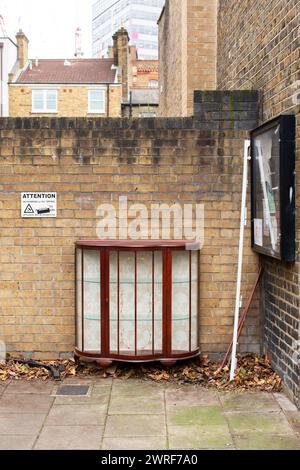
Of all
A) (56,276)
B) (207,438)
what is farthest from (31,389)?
(207,438)

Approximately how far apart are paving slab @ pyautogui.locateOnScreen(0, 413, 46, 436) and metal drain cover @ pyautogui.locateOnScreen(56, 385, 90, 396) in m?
0.70

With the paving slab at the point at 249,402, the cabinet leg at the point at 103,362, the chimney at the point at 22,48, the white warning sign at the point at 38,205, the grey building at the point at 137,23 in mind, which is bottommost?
the paving slab at the point at 249,402

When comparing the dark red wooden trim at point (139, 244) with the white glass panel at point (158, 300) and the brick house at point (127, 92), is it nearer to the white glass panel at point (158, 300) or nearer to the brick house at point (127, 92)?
the white glass panel at point (158, 300)

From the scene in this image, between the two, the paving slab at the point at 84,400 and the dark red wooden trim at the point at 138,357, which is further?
the dark red wooden trim at the point at 138,357

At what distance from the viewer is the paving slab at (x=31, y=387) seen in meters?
6.50

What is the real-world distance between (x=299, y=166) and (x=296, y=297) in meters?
1.32

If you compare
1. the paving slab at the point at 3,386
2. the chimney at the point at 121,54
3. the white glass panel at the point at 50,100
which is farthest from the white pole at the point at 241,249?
the chimney at the point at 121,54

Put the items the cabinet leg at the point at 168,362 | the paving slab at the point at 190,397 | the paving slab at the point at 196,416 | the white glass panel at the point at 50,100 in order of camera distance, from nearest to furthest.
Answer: the paving slab at the point at 196,416, the paving slab at the point at 190,397, the cabinet leg at the point at 168,362, the white glass panel at the point at 50,100

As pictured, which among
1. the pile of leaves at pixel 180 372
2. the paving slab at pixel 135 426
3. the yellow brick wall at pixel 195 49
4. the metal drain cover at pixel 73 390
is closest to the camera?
the paving slab at pixel 135 426

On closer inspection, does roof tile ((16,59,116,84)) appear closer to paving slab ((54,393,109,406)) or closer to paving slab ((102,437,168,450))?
paving slab ((54,393,109,406))

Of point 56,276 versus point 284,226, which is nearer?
point 284,226

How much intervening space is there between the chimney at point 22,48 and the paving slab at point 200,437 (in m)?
38.4
